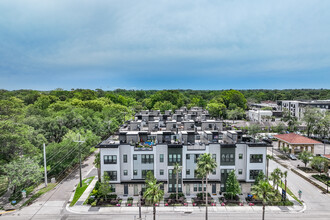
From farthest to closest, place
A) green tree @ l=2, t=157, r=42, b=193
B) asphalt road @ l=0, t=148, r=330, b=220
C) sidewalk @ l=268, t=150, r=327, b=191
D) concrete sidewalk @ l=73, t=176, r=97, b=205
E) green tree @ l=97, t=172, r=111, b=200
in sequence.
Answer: sidewalk @ l=268, t=150, r=327, b=191
concrete sidewalk @ l=73, t=176, r=97, b=205
green tree @ l=2, t=157, r=42, b=193
green tree @ l=97, t=172, r=111, b=200
asphalt road @ l=0, t=148, r=330, b=220

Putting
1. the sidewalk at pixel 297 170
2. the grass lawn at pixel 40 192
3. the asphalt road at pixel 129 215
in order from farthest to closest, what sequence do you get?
1. the sidewalk at pixel 297 170
2. the grass lawn at pixel 40 192
3. the asphalt road at pixel 129 215

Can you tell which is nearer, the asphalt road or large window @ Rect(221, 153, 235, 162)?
the asphalt road

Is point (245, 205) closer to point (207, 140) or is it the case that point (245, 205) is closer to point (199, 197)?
point (199, 197)

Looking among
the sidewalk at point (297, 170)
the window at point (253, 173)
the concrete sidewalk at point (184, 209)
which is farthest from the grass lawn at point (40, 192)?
the sidewalk at point (297, 170)

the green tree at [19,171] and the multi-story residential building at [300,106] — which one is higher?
the multi-story residential building at [300,106]

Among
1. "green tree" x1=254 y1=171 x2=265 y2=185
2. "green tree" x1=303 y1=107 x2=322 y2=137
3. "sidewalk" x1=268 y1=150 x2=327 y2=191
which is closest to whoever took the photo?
"green tree" x1=254 y1=171 x2=265 y2=185

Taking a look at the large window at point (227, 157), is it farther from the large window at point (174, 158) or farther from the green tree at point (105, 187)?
the green tree at point (105, 187)

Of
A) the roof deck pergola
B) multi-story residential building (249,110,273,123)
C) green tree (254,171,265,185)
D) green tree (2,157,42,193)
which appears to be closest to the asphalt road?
green tree (2,157,42,193)

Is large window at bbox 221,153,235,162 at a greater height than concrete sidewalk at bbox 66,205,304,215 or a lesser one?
greater

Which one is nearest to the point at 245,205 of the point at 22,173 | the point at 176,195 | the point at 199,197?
the point at 199,197

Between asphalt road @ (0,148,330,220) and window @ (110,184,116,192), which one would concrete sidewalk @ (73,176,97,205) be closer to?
asphalt road @ (0,148,330,220)

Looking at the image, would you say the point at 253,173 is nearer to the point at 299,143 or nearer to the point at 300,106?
the point at 299,143
